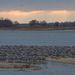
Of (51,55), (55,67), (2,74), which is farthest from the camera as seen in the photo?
(51,55)

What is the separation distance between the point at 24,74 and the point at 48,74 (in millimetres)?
1480

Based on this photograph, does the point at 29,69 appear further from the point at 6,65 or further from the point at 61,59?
the point at 61,59

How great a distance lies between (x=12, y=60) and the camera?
28734 mm

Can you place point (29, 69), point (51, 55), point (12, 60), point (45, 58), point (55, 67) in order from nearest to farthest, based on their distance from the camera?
point (29, 69) < point (55, 67) < point (12, 60) < point (45, 58) < point (51, 55)

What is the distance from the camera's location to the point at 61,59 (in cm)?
3009

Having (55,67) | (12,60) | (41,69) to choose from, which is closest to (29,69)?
(41,69)

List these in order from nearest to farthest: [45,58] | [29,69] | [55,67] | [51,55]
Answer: [29,69] → [55,67] → [45,58] → [51,55]

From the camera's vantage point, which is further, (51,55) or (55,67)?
(51,55)

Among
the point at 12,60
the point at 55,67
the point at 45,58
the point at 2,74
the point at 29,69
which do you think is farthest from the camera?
the point at 45,58

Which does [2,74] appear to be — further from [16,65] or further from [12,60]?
[12,60]

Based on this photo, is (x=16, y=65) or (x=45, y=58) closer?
(x=16, y=65)

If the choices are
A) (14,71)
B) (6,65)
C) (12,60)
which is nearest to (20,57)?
(12,60)

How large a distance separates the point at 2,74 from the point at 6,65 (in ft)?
11.6

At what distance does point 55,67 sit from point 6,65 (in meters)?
3.47
